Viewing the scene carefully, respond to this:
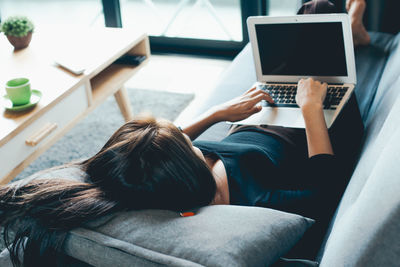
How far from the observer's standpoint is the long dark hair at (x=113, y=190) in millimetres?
808

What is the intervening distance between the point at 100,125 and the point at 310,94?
1492mm

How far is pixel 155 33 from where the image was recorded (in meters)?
3.74

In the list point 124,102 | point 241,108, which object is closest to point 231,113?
point 241,108

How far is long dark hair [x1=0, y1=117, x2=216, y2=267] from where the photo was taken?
31.8 inches

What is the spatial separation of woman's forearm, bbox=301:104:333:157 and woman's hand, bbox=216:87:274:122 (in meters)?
0.17

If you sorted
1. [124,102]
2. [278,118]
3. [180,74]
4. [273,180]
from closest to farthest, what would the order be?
[273,180], [278,118], [124,102], [180,74]

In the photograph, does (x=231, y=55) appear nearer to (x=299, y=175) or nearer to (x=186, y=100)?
(x=186, y=100)

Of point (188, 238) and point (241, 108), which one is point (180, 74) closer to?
point (241, 108)

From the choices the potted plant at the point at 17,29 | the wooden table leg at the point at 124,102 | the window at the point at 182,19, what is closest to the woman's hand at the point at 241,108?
the wooden table leg at the point at 124,102

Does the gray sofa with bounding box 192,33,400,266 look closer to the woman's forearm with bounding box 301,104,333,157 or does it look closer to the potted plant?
the woman's forearm with bounding box 301,104,333,157

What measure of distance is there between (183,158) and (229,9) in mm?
2927

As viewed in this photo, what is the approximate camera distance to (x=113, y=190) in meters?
0.86

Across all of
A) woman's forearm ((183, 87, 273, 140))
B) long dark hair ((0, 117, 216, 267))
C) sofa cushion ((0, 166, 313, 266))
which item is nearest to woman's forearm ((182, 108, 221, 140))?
woman's forearm ((183, 87, 273, 140))

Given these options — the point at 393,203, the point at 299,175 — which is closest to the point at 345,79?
the point at 299,175
